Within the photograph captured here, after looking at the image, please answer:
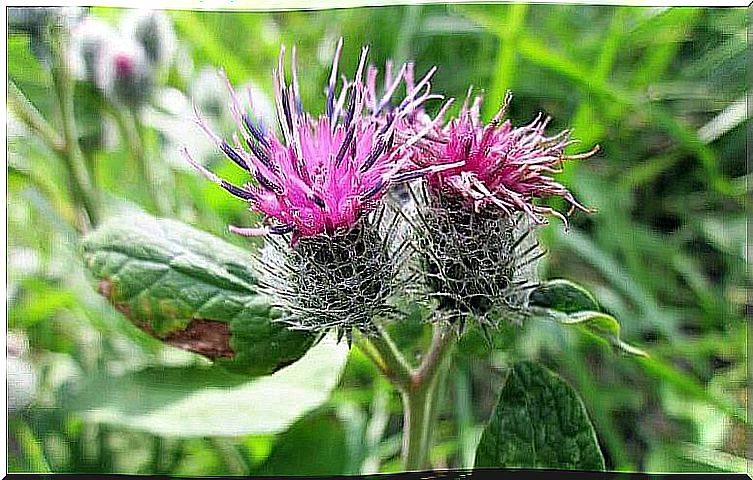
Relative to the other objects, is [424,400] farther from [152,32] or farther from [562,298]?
[152,32]

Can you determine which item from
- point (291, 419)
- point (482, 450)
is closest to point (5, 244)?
point (291, 419)

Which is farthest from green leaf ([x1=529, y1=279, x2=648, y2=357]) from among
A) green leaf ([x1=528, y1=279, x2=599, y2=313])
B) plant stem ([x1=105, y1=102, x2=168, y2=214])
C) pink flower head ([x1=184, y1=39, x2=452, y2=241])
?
plant stem ([x1=105, y1=102, x2=168, y2=214])

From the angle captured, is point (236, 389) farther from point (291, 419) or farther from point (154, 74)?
point (154, 74)

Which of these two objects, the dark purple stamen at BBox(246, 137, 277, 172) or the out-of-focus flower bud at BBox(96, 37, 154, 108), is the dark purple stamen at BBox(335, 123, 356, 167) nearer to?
the dark purple stamen at BBox(246, 137, 277, 172)

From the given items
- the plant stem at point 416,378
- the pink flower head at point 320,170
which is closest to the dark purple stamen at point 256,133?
the pink flower head at point 320,170

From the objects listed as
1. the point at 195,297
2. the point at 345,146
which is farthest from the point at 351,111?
the point at 195,297

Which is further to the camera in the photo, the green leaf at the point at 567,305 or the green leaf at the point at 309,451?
the green leaf at the point at 309,451

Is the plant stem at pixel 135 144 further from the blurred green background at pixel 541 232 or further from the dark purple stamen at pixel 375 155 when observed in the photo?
the dark purple stamen at pixel 375 155
